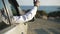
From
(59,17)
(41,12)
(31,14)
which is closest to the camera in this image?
(31,14)

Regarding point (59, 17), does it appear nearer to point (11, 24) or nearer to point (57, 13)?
point (57, 13)

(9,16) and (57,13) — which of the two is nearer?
(9,16)

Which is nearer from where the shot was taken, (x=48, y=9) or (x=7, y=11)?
Answer: (x=7, y=11)

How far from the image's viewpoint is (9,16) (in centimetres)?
275

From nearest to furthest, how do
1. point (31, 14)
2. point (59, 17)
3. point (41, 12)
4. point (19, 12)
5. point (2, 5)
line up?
point (2, 5)
point (31, 14)
point (19, 12)
point (41, 12)
point (59, 17)

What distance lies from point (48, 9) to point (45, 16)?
2.73ft

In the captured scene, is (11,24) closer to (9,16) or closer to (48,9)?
(9,16)

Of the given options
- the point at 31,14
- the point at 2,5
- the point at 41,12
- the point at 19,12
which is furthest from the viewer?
the point at 41,12

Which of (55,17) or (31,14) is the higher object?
(31,14)

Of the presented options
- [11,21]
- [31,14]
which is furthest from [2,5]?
[31,14]

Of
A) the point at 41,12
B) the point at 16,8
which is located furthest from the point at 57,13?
the point at 16,8

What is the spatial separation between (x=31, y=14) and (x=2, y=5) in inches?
22.8

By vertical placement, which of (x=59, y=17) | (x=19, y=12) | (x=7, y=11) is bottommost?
(x=59, y=17)

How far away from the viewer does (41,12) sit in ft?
78.0
